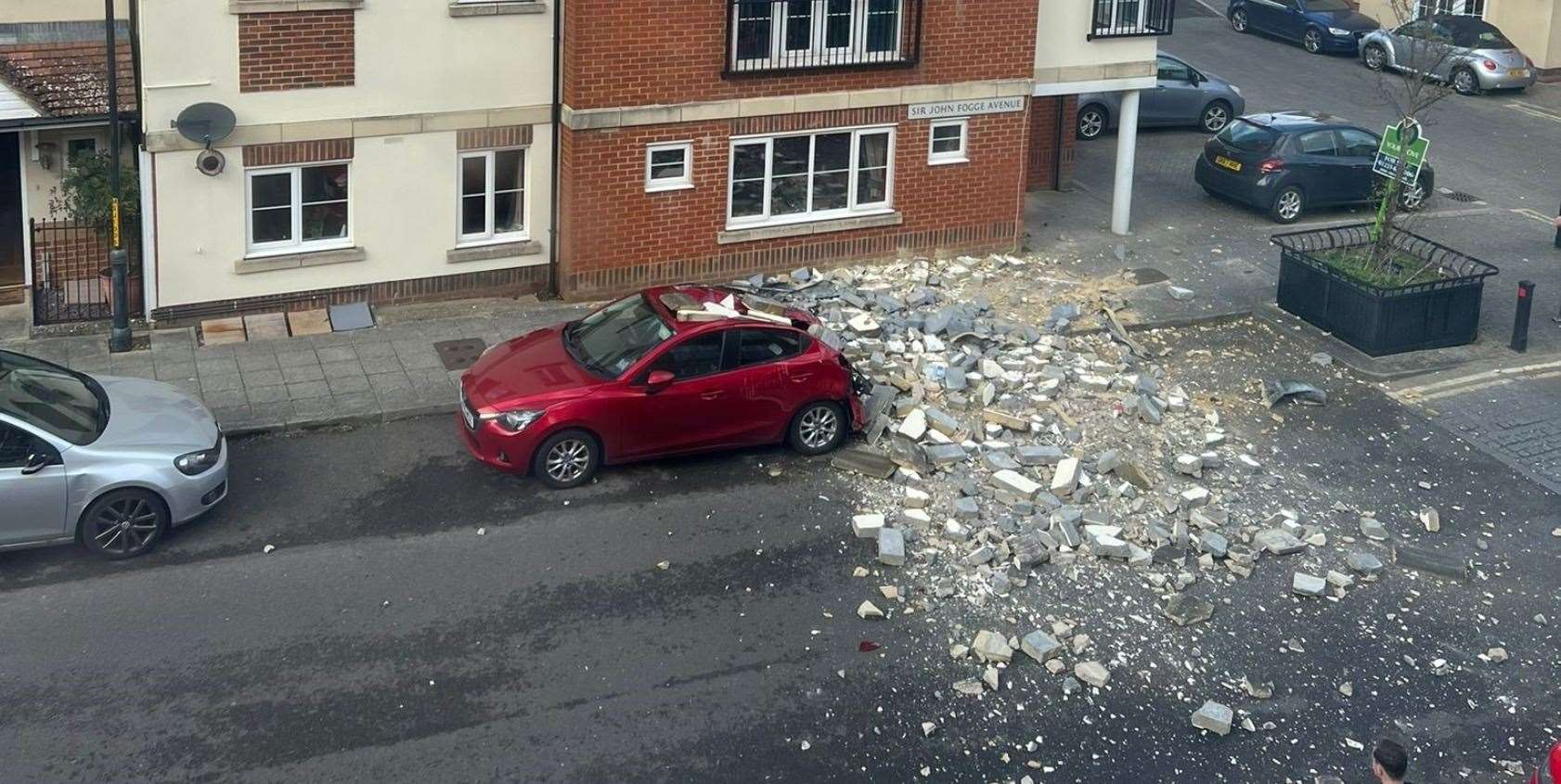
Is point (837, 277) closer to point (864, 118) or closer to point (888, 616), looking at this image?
point (864, 118)

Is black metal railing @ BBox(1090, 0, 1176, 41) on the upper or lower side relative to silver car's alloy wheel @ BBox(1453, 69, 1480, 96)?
upper

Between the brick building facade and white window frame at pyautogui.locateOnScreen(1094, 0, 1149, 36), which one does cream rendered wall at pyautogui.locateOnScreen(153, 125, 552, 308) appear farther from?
white window frame at pyautogui.locateOnScreen(1094, 0, 1149, 36)

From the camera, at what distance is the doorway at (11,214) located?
1850cm

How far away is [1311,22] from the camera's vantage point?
36062 millimetres

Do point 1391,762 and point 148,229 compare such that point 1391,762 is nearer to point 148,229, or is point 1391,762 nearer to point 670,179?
point 670,179

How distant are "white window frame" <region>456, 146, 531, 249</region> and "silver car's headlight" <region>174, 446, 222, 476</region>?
6.05m

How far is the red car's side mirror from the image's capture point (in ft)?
48.1

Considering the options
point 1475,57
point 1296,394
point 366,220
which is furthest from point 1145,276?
point 1475,57

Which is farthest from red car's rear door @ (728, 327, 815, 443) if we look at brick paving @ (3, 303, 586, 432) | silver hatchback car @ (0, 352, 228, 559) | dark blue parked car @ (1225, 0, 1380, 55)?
dark blue parked car @ (1225, 0, 1380, 55)

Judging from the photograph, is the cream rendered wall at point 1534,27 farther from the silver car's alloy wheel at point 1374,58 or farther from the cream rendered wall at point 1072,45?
the cream rendered wall at point 1072,45

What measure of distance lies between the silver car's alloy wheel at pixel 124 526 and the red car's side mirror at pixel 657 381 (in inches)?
169

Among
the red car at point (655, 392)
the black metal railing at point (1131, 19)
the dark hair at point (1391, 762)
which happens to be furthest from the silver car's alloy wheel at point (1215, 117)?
the dark hair at point (1391, 762)

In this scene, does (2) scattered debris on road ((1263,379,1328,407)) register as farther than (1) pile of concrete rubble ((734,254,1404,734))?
Yes

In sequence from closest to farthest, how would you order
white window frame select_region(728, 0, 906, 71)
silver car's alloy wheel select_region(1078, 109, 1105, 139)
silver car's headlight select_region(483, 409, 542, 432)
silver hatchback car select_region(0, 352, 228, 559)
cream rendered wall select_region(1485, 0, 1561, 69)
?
silver hatchback car select_region(0, 352, 228, 559)
silver car's headlight select_region(483, 409, 542, 432)
white window frame select_region(728, 0, 906, 71)
silver car's alloy wheel select_region(1078, 109, 1105, 139)
cream rendered wall select_region(1485, 0, 1561, 69)
